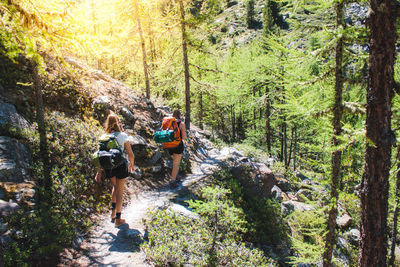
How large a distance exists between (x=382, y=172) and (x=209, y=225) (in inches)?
156

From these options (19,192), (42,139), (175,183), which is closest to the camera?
(19,192)

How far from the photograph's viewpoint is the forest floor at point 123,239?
401 cm

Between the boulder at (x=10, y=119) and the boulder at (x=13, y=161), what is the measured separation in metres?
0.45

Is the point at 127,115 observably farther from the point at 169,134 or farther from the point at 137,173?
the point at 169,134

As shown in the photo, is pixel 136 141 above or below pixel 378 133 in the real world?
below

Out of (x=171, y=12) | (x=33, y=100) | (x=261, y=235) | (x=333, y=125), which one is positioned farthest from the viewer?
(x=171, y=12)

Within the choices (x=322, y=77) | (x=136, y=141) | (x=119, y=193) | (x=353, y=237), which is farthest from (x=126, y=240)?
(x=353, y=237)

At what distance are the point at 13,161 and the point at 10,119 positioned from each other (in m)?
1.38

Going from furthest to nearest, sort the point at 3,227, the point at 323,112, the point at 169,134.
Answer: the point at 169,134
the point at 323,112
the point at 3,227

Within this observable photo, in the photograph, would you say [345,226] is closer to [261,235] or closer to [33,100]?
[261,235]

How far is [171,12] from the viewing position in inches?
496

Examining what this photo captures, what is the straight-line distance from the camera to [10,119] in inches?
208

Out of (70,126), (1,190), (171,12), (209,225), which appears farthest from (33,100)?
(171,12)

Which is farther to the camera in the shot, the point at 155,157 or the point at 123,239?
the point at 155,157
